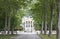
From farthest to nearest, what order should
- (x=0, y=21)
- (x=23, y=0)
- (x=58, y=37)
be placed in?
(x=0, y=21)
(x=23, y=0)
(x=58, y=37)

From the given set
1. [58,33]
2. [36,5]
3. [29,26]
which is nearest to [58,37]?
[58,33]

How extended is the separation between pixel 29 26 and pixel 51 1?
116451 mm

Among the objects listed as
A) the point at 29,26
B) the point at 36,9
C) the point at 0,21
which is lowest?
the point at 29,26

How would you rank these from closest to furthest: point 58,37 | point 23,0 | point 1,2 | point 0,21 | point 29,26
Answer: point 58,37, point 1,2, point 23,0, point 0,21, point 29,26

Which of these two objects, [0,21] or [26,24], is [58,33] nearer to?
[0,21]

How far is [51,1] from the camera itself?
30016 millimetres

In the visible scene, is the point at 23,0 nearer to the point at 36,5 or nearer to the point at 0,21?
the point at 36,5

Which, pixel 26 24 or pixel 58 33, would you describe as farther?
pixel 26 24

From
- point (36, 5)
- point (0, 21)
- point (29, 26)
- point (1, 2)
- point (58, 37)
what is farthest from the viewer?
point (29, 26)

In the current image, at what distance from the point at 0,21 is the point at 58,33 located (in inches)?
1473

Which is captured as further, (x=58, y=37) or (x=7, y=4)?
(x=7, y=4)

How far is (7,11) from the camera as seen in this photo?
34.7 m

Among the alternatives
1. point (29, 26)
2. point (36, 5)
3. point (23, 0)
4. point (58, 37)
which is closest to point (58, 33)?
point (58, 37)

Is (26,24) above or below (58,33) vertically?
below
